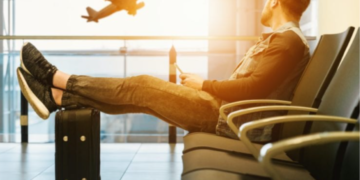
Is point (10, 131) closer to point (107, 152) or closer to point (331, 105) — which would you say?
point (107, 152)

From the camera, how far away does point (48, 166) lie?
9.55ft

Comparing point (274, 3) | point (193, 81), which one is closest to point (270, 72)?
point (193, 81)

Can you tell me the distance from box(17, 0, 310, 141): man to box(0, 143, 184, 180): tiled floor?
634mm

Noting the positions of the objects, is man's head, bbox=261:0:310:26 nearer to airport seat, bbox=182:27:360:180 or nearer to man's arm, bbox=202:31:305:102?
man's arm, bbox=202:31:305:102

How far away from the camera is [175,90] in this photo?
2.10 meters

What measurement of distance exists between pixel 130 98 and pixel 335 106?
1006 mm

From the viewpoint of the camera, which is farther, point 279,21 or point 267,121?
point 279,21

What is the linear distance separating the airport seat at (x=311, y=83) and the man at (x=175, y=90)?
0.33 feet

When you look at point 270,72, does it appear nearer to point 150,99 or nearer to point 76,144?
point 150,99

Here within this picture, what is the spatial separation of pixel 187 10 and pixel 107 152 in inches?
144

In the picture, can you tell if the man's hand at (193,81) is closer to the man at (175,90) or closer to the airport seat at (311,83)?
the man at (175,90)

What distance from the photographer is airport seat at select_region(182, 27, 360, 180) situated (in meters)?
1.25

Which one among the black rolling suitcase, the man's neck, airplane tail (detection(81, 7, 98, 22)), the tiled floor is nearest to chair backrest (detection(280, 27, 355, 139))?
the man's neck

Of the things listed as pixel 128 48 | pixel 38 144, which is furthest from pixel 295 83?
pixel 38 144
